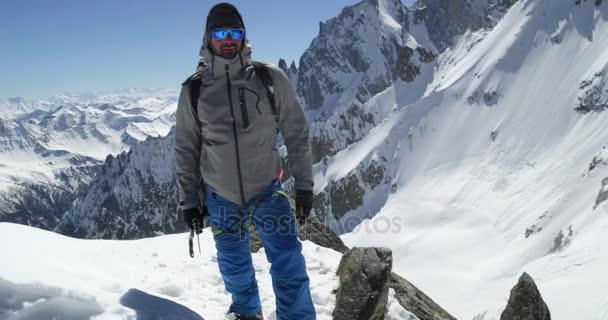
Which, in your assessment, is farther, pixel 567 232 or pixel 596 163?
pixel 596 163

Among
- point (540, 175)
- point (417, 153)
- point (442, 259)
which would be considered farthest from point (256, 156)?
point (417, 153)

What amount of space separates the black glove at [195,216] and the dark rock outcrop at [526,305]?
11.5 meters

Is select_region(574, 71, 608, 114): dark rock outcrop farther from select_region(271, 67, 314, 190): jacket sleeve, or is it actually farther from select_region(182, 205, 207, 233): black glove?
select_region(182, 205, 207, 233): black glove

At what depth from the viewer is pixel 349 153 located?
152125 millimetres

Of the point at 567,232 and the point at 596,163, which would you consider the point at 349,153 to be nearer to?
the point at 596,163

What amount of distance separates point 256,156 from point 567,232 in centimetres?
5871

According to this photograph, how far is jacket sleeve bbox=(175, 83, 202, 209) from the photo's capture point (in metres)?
6.40

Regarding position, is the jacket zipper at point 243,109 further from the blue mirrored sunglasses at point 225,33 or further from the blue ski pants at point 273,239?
the blue ski pants at point 273,239

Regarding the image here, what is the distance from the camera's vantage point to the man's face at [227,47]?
5941mm

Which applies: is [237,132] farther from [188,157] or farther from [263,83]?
[188,157]

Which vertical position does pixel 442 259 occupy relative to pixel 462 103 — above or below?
below

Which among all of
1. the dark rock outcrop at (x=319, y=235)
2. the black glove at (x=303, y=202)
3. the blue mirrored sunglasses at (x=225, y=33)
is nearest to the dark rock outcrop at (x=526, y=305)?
the dark rock outcrop at (x=319, y=235)

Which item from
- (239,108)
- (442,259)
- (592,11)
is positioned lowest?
(442,259)

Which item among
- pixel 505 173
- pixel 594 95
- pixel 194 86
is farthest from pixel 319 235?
pixel 594 95
